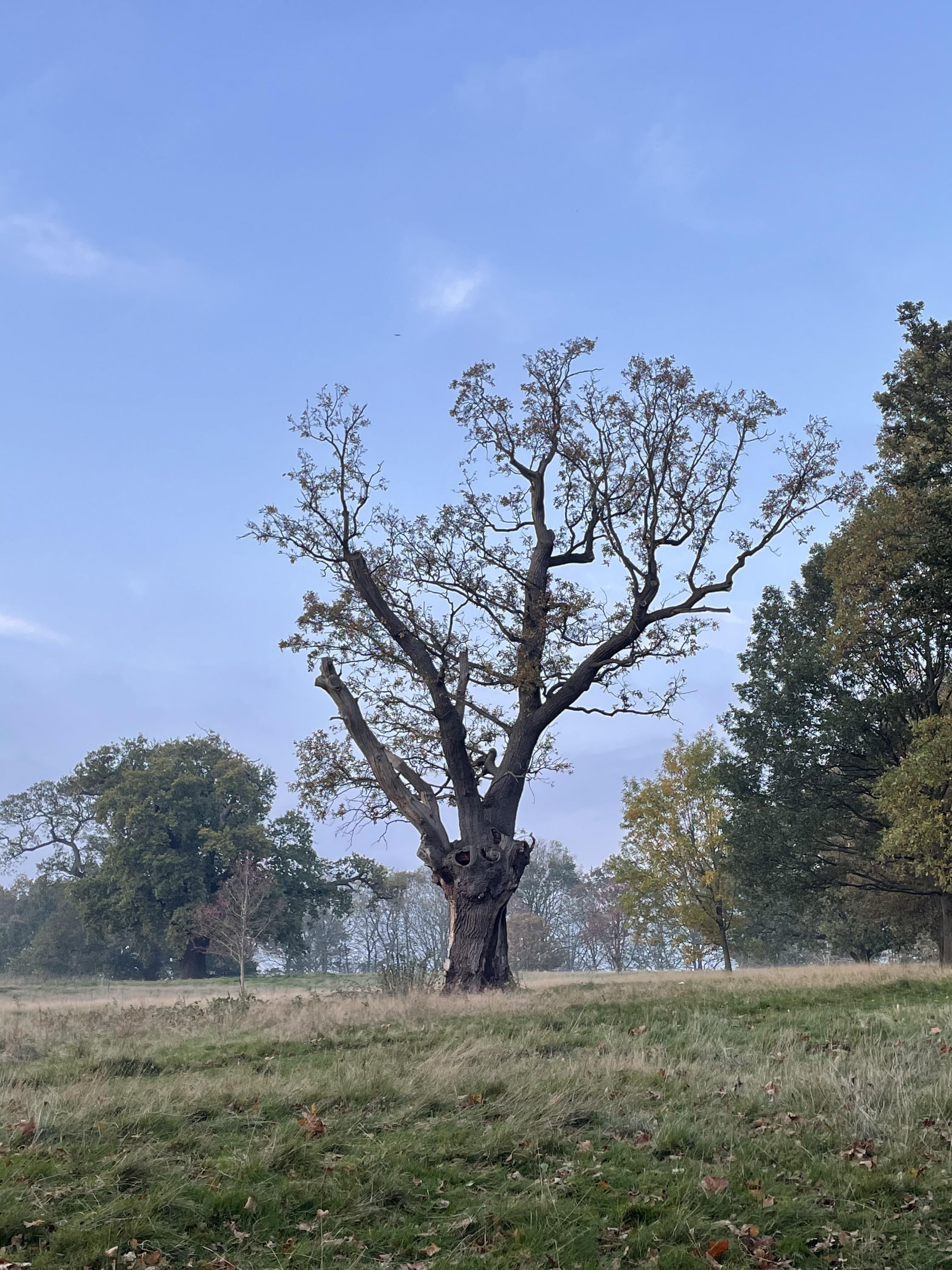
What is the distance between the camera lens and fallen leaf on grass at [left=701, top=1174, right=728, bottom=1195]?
19.1 feet

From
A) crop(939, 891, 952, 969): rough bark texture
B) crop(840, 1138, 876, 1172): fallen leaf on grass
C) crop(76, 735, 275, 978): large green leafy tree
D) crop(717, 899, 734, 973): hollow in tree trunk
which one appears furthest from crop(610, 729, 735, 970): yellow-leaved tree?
crop(840, 1138, 876, 1172): fallen leaf on grass

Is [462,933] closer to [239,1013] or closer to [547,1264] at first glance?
[239,1013]

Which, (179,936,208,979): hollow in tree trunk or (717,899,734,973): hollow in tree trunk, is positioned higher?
(717,899,734,973): hollow in tree trunk

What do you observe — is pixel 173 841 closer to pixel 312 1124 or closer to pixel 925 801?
Result: pixel 925 801

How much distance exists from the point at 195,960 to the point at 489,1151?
49.7 meters

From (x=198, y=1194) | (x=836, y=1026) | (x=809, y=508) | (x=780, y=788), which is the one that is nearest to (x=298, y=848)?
(x=780, y=788)

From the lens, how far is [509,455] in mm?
20953

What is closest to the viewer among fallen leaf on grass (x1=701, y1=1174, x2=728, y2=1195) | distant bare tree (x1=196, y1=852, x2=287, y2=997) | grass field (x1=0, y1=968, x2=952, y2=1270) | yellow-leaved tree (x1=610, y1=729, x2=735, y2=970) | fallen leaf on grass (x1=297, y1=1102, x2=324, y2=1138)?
grass field (x1=0, y1=968, x2=952, y2=1270)

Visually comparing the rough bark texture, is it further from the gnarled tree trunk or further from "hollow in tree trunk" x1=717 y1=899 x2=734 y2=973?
the gnarled tree trunk

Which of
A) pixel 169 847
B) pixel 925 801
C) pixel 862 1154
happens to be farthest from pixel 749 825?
pixel 169 847

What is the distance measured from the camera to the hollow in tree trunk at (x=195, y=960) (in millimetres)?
49750

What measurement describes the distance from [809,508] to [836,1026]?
1204cm

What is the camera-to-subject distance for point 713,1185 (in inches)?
232

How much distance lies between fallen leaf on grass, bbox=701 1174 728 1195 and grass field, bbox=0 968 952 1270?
20 mm
